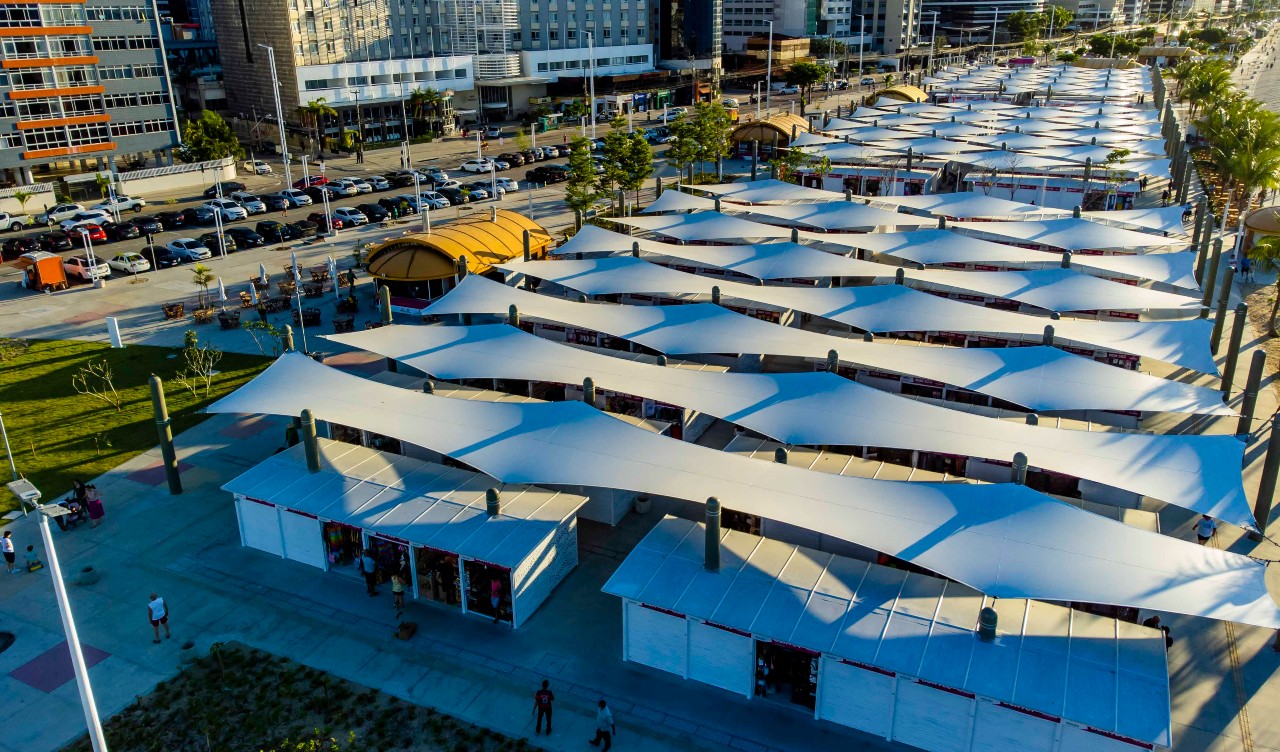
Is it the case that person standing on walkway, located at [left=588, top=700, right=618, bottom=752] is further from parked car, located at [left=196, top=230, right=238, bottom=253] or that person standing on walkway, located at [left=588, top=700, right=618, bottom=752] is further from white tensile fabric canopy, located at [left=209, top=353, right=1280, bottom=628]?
parked car, located at [left=196, top=230, right=238, bottom=253]

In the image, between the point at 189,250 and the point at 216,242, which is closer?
the point at 189,250

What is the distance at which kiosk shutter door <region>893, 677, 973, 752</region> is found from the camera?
17.8 metres

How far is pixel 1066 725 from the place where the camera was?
16.9 m

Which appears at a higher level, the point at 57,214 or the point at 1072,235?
the point at 1072,235

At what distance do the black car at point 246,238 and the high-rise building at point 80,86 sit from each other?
23783 mm

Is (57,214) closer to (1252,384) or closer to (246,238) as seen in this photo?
(246,238)

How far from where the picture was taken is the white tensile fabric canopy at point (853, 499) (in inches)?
758

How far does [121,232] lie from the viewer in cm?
5816

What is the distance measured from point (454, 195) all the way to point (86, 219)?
23519 millimetres

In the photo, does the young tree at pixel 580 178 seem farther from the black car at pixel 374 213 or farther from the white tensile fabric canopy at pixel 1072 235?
the white tensile fabric canopy at pixel 1072 235

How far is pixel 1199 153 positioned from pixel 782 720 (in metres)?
73.5

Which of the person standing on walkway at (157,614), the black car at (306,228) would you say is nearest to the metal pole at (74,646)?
the person standing on walkway at (157,614)

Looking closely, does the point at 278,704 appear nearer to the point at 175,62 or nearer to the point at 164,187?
the point at 164,187

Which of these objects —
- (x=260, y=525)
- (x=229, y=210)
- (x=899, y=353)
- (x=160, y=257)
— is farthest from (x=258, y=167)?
(x=899, y=353)
